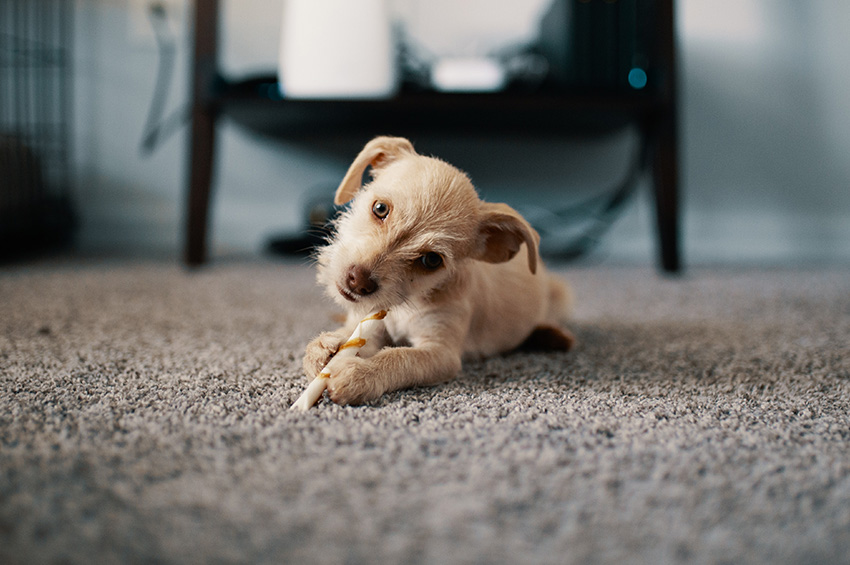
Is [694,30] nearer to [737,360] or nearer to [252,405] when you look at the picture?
[737,360]

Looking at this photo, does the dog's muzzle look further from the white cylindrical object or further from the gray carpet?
the white cylindrical object

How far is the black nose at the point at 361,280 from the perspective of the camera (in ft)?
2.24

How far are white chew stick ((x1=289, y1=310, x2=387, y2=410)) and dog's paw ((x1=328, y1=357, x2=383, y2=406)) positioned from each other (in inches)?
0.4

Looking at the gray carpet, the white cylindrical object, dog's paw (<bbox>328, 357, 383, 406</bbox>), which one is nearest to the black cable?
the white cylindrical object

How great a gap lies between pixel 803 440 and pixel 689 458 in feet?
0.46

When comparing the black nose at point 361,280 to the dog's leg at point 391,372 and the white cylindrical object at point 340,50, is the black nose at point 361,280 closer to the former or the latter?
the dog's leg at point 391,372

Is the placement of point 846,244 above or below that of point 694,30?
below

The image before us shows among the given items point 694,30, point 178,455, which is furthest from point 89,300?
point 694,30

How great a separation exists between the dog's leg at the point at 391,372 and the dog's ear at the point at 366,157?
10.3 inches

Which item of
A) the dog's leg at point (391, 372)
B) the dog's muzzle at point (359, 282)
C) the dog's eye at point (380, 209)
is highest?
the dog's eye at point (380, 209)

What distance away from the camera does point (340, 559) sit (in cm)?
37

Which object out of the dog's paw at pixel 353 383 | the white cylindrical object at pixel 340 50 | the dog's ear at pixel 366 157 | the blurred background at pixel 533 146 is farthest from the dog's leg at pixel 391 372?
the blurred background at pixel 533 146

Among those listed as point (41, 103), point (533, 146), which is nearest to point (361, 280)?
point (533, 146)

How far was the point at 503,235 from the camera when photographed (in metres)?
0.81
